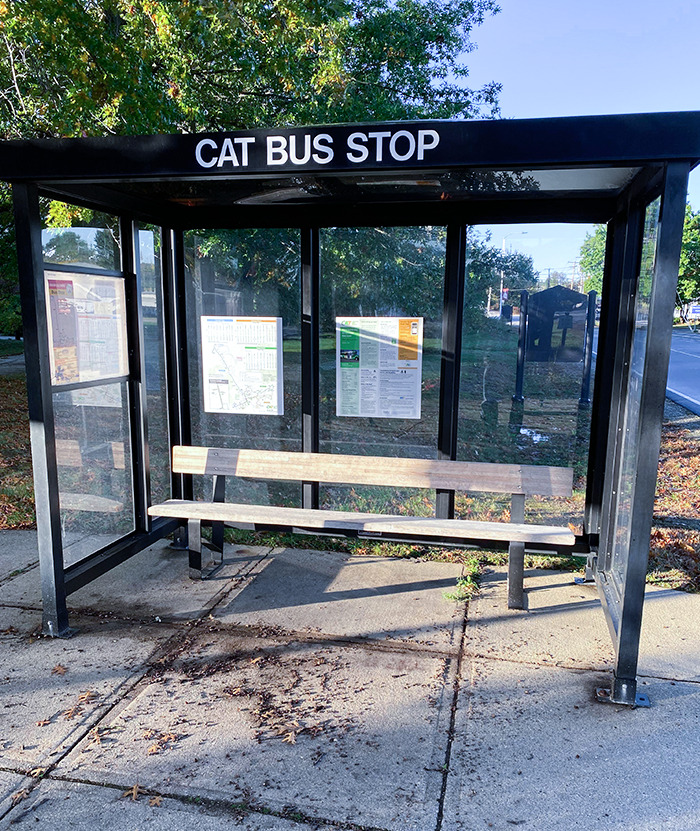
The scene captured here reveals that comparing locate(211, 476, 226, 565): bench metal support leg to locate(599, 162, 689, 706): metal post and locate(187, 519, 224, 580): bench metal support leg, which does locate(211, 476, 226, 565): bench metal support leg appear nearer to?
locate(187, 519, 224, 580): bench metal support leg

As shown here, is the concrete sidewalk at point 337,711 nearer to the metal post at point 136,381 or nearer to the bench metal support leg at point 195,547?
the bench metal support leg at point 195,547

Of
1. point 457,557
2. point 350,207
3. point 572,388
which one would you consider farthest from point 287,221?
point 457,557

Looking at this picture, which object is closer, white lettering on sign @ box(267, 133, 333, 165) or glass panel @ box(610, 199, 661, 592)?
white lettering on sign @ box(267, 133, 333, 165)

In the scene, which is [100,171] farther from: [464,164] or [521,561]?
[521,561]

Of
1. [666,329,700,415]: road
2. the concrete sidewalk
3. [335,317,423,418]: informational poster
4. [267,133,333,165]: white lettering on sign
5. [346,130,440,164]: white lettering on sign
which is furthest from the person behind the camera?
[666,329,700,415]: road

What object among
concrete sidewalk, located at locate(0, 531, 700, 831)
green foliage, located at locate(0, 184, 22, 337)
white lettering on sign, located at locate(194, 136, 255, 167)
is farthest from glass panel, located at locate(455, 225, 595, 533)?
green foliage, located at locate(0, 184, 22, 337)

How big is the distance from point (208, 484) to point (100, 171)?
104 inches

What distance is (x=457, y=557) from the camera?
481 cm

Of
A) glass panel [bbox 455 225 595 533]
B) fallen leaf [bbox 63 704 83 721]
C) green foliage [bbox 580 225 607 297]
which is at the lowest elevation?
fallen leaf [bbox 63 704 83 721]

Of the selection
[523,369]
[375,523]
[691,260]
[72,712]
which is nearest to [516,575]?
[375,523]

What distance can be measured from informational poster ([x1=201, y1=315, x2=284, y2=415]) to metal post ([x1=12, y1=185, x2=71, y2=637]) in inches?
59.9

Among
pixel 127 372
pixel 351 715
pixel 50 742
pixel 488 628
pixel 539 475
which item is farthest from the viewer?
pixel 127 372

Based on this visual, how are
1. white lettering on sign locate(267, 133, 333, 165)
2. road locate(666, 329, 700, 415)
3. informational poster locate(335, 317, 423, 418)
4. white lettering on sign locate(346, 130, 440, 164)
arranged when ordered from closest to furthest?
1. white lettering on sign locate(346, 130, 440, 164)
2. white lettering on sign locate(267, 133, 333, 165)
3. informational poster locate(335, 317, 423, 418)
4. road locate(666, 329, 700, 415)

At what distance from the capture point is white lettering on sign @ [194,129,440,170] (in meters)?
2.85
